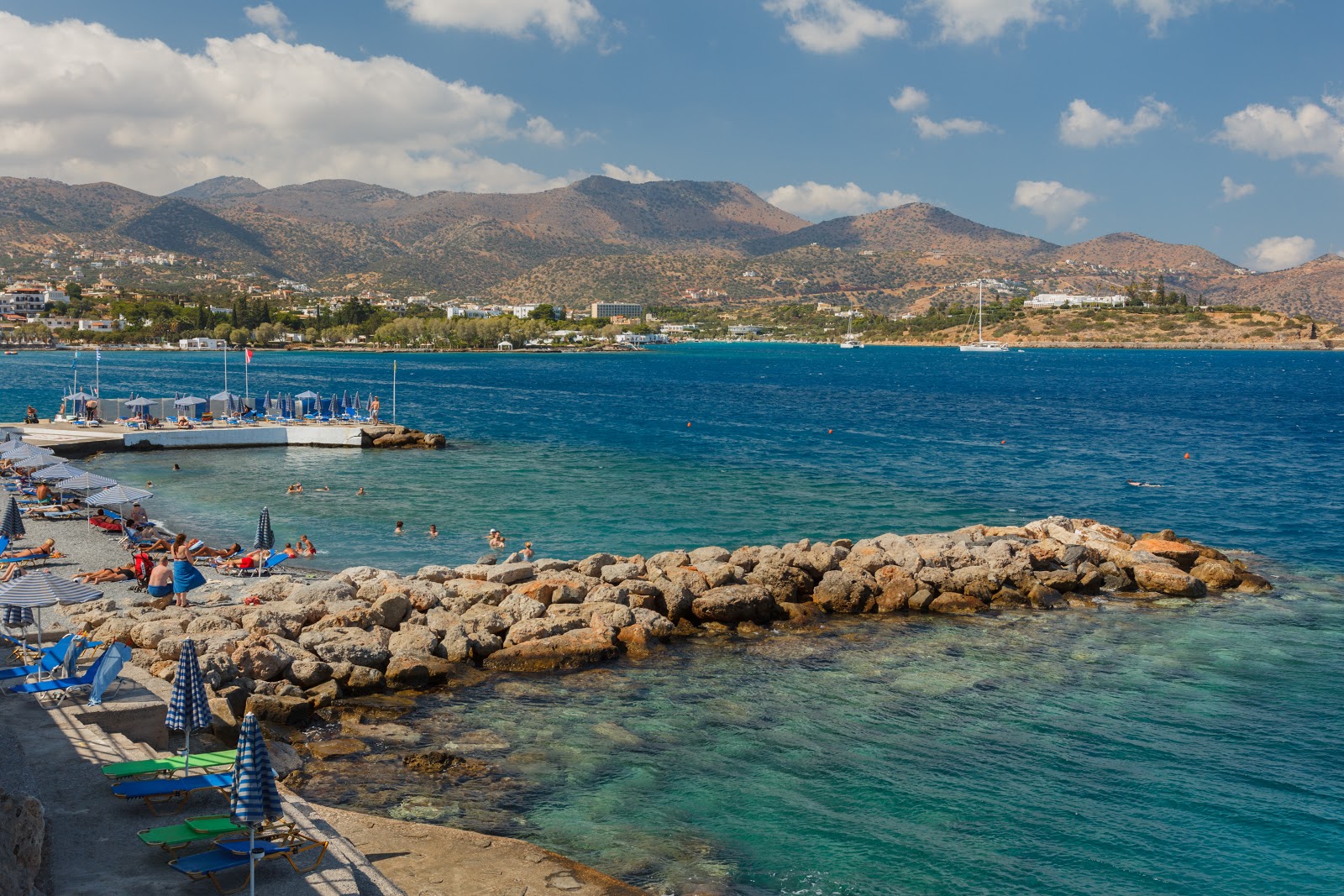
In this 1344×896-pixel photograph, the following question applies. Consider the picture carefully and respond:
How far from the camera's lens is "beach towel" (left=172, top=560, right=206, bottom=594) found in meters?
18.6

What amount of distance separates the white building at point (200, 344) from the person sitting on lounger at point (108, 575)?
17105 centimetres

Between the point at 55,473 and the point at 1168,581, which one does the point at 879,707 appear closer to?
the point at 1168,581

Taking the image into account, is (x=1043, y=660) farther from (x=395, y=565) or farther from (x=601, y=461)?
(x=601, y=461)

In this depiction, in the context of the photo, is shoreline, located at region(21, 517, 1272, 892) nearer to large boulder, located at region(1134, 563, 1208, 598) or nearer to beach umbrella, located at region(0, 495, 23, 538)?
large boulder, located at region(1134, 563, 1208, 598)

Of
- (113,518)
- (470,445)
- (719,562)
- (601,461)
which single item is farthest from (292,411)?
(719,562)

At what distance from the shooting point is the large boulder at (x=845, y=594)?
21.1 m

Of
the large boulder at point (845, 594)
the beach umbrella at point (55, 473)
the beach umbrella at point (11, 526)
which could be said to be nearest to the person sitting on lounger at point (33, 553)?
the beach umbrella at point (11, 526)

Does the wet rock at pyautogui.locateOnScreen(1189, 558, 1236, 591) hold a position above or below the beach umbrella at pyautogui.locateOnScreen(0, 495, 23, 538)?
below

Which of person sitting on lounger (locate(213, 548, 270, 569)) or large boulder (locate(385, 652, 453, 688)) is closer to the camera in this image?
large boulder (locate(385, 652, 453, 688))

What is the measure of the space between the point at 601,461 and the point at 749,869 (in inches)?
1426

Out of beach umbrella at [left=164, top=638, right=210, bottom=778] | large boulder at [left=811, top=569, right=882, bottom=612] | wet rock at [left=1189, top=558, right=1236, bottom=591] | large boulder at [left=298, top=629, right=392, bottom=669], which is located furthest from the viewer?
wet rock at [left=1189, top=558, right=1236, bottom=591]

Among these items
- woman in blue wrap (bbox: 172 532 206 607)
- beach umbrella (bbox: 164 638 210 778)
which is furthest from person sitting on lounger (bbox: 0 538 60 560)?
beach umbrella (bbox: 164 638 210 778)

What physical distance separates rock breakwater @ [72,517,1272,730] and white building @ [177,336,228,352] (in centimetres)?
17618

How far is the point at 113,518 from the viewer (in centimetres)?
2780
